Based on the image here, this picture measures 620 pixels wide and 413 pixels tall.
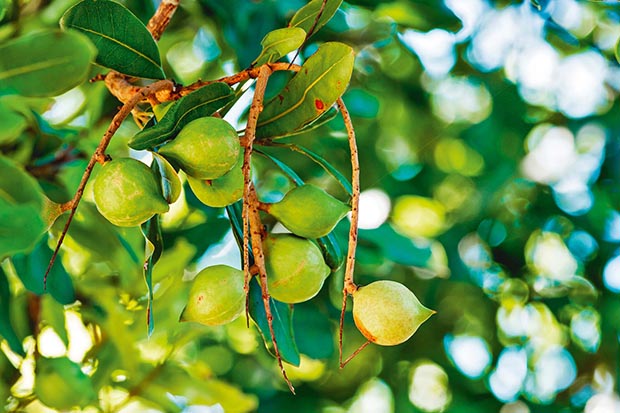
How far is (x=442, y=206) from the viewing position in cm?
225

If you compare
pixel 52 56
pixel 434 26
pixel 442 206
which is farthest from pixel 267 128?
pixel 442 206

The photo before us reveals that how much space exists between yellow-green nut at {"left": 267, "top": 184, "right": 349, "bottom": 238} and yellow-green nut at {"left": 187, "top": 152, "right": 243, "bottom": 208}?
0.26ft

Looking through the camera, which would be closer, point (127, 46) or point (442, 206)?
point (127, 46)

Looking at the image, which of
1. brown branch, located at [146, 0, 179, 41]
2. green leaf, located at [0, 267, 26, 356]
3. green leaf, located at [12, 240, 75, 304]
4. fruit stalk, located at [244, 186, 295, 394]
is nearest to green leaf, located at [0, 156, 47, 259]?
fruit stalk, located at [244, 186, 295, 394]

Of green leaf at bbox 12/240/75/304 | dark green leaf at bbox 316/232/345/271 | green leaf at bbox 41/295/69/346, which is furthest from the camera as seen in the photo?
green leaf at bbox 41/295/69/346

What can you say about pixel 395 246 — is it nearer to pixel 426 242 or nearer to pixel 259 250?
pixel 426 242

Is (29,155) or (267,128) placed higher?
(267,128)

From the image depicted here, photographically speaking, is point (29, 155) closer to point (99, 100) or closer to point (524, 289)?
point (99, 100)

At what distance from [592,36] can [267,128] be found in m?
1.72

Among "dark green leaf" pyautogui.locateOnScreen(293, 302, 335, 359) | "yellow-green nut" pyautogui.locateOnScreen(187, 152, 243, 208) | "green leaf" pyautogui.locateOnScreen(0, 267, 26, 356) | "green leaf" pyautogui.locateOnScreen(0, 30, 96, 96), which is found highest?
"green leaf" pyautogui.locateOnScreen(0, 30, 96, 96)

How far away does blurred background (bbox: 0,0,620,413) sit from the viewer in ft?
6.07

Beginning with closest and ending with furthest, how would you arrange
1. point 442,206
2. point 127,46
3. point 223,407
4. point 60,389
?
point 127,46
point 60,389
point 223,407
point 442,206

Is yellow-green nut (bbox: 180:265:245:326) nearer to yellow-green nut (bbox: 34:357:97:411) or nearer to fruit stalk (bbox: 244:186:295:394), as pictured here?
fruit stalk (bbox: 244:186:295:394)

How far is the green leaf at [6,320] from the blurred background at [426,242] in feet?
0.77
